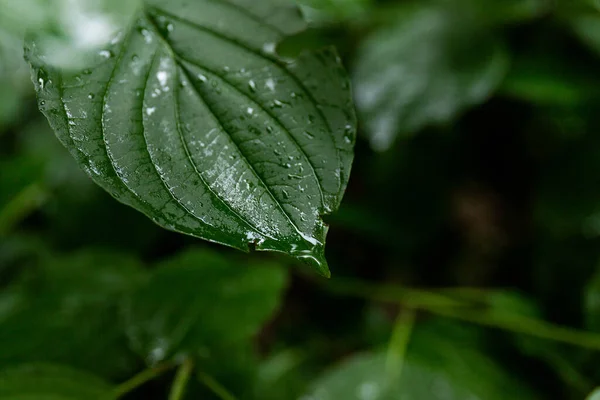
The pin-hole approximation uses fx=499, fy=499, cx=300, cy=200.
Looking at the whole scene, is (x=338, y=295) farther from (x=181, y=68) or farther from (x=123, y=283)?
(x=181, y=68)

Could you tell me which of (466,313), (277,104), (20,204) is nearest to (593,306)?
(466,313)

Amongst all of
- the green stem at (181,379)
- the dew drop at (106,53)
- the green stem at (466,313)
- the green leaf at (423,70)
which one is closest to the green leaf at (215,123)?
the dew drop at (106,53)

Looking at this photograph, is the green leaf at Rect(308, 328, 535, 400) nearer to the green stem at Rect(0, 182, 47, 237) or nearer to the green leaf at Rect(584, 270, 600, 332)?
the green leaf at Rect(584, 270, 600, 332)

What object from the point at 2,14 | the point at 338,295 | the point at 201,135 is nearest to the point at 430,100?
the point at 338,295

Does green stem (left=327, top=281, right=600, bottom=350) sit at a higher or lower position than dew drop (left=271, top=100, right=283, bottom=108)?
lower

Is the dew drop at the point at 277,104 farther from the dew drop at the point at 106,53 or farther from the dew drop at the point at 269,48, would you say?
the dew drop at the point at 106,53

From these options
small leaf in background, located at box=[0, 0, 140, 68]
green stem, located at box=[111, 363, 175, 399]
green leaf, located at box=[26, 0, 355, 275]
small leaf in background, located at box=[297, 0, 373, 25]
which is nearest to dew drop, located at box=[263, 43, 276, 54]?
green leaf, located at box=[26, 0, 355, 275]

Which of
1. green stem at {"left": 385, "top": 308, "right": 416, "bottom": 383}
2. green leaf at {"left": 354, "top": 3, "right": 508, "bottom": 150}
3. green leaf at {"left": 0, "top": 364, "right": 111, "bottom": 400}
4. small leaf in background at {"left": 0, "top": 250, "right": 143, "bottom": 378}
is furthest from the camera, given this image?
green leaf at {"left": 354, "top": 3, "right": 508, "bottom": 150}

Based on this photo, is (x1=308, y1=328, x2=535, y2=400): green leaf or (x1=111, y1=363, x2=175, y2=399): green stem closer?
(x1=111, y1=363, x2=175, y2=399): green stem
